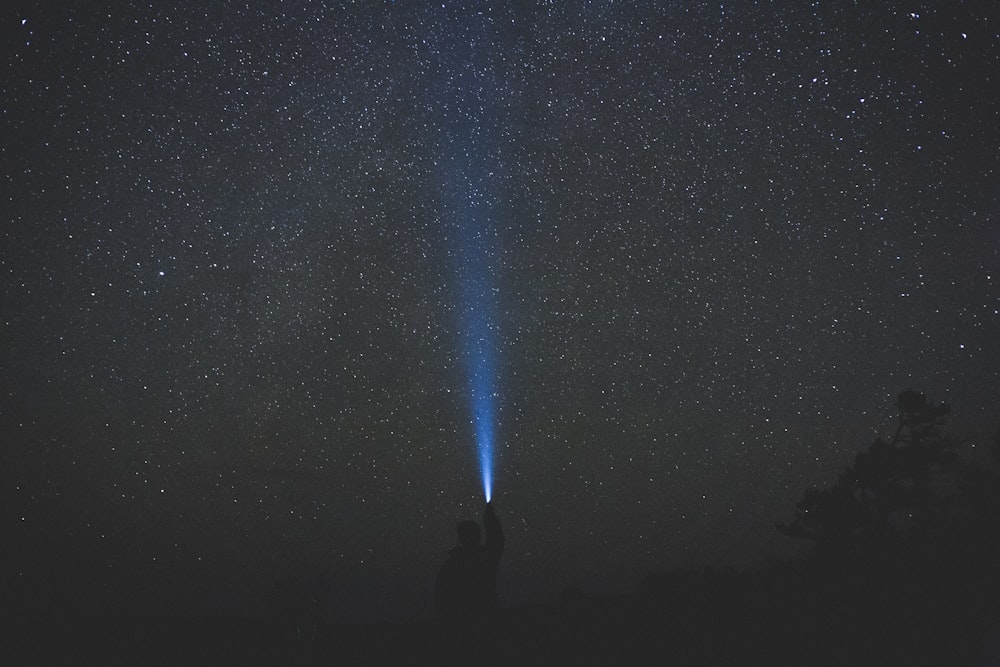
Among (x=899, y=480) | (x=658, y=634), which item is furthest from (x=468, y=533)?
(x=899, y=480)

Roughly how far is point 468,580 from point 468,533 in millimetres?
642

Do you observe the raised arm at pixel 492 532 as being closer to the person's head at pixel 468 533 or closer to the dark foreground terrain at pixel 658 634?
the person's head at pixel 468 533

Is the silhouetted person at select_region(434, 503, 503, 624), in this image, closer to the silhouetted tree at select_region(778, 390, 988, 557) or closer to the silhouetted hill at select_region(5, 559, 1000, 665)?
the silhouetted hill at select_region(5, 559, 1000, 665)

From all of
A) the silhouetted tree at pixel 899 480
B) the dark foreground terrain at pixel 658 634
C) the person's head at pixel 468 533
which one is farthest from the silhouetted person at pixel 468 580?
the silhouetted tree at pixel 899 480

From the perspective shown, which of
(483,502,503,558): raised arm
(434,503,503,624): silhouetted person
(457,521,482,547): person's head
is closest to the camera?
(434,503,503,624): silhouetted person

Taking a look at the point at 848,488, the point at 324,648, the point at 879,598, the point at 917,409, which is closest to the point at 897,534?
the point at 848,488

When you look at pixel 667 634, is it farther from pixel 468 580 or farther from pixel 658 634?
pixel 468 580

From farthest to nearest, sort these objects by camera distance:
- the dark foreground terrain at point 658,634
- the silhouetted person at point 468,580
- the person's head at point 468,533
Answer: the person's head at point 468,533, the silhouetted person at point 468,580, the dark foreground terrain at point 658,634

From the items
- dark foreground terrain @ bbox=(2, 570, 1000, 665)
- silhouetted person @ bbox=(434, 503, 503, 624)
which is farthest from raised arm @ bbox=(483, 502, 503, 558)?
dark foreground terrain @ bbox=(2, 570, 1000, 665)

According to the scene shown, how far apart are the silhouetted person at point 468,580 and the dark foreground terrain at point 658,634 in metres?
0.28

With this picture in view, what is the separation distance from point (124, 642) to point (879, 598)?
31.5 feet

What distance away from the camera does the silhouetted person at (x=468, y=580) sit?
9141mm

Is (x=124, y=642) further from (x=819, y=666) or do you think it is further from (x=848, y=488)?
(x=848, y=488)

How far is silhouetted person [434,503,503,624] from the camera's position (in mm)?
9141
